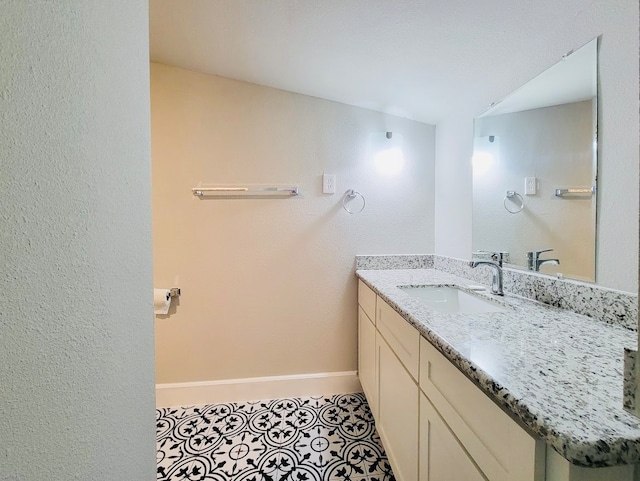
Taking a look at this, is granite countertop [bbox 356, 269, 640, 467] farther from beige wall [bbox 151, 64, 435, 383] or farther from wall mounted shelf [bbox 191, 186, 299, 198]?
wall mounted shelf [bbox 191, 186, 299, 198]

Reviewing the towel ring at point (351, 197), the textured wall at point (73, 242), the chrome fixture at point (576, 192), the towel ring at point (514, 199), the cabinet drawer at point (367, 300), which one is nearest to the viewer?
the textured wall at point (73, 242)

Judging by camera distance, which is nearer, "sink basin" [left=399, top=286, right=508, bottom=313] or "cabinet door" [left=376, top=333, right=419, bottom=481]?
"cabinet door" [left=376, top=333, right=419, bottom=481]

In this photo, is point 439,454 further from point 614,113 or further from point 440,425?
point 614,113

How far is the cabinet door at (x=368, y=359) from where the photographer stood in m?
1.44

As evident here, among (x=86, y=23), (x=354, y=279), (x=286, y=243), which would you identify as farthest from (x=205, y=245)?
(x=86, y=23)

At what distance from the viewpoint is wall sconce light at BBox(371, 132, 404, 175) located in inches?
72.8

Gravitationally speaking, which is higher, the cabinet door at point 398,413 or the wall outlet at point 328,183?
the wall outlet at point 328,183

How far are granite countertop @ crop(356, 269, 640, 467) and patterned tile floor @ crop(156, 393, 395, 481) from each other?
0.91 meters

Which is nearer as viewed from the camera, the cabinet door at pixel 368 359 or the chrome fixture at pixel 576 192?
the chrome fixture at pixel 576 192

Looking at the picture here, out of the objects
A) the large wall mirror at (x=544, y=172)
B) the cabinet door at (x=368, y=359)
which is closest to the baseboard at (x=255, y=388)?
the cabinet door at (x=368, y=359)

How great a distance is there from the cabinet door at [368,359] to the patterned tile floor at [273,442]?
19cm

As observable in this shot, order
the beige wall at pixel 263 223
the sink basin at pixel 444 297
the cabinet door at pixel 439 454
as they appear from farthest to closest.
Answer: the beige wall at pixel 263 223 < the sink basin at pixel 444 297 < the cabinet door at pixel 439 454

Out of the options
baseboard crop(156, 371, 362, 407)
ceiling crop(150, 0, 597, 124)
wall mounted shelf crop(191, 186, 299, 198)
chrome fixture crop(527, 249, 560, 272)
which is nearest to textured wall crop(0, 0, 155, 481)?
ceiling crop(150, 0, 597, 124)

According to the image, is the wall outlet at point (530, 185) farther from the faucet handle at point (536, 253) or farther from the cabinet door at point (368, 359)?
the cabinet door at point (368, 359)
